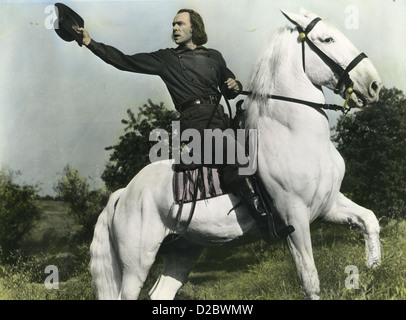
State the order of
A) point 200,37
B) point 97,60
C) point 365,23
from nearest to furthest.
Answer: point 200,37, point 365,23, point 97,60

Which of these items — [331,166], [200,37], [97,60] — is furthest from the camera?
[97,60]

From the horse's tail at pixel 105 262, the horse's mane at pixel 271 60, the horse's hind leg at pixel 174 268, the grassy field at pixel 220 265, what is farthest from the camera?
the grassy field at pixel 220 265

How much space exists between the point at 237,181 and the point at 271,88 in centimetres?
86

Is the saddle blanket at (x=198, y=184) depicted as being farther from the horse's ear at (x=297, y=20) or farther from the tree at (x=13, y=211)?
the tree at (x=13, y=211)

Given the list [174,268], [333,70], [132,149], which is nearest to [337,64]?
[333,70]

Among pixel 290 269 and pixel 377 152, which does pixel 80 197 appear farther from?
pixel 377 152

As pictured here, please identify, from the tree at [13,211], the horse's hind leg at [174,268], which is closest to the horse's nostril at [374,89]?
the horse's hind leg at [174,268]

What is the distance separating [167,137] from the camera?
757cm

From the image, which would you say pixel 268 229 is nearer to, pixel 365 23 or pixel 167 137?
pixel 167 137

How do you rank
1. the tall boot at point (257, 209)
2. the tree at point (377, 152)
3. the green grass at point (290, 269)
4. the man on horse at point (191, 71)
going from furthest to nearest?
the tree at point (377, 152)
the green grass at point (290, 269)
the man on horse at point (191, 71)
the tall boot at point (257, 209)

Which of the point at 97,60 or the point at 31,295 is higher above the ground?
the point at 97,60

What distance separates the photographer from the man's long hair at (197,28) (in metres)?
5.95

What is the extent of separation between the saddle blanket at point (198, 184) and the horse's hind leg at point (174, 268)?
78cm
